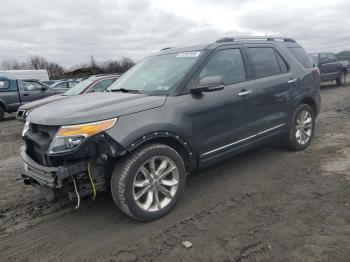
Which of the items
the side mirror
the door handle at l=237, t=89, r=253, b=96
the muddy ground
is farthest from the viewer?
the door handle at l=237, t=89, r=253, b=96

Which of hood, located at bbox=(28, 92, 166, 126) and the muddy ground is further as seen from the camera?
hood, located at bbox=(28, 92, 166, 126)

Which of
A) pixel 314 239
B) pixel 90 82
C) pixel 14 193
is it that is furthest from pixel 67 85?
pixel 314 239

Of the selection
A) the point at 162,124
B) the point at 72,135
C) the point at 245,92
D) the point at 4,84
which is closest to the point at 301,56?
the point at 245,92

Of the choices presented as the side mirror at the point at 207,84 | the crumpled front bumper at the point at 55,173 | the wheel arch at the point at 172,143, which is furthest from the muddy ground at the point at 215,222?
the side mirror at the point at 207,84

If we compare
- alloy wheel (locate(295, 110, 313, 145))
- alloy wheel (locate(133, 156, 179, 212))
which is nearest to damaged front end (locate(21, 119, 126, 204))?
alloy wheel (locate(133, 156, 179, 212))

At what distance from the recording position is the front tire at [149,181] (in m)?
3.27

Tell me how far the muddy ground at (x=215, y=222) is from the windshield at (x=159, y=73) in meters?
1.43

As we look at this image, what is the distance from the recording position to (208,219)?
353 cm

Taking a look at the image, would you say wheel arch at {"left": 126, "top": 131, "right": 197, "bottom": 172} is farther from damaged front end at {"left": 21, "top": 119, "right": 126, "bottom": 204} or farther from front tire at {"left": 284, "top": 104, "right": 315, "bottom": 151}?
front tire at {"left": 284, "top": 104, "right": 315, "bottom": 151}

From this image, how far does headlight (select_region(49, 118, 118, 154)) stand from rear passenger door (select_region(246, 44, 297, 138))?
93.6 inches

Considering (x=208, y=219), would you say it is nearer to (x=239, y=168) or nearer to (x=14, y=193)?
(x=239, y=168)

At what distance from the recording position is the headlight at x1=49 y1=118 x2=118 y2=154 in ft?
10.1

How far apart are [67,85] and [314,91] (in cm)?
1634

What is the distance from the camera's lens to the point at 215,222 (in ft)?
11.3
